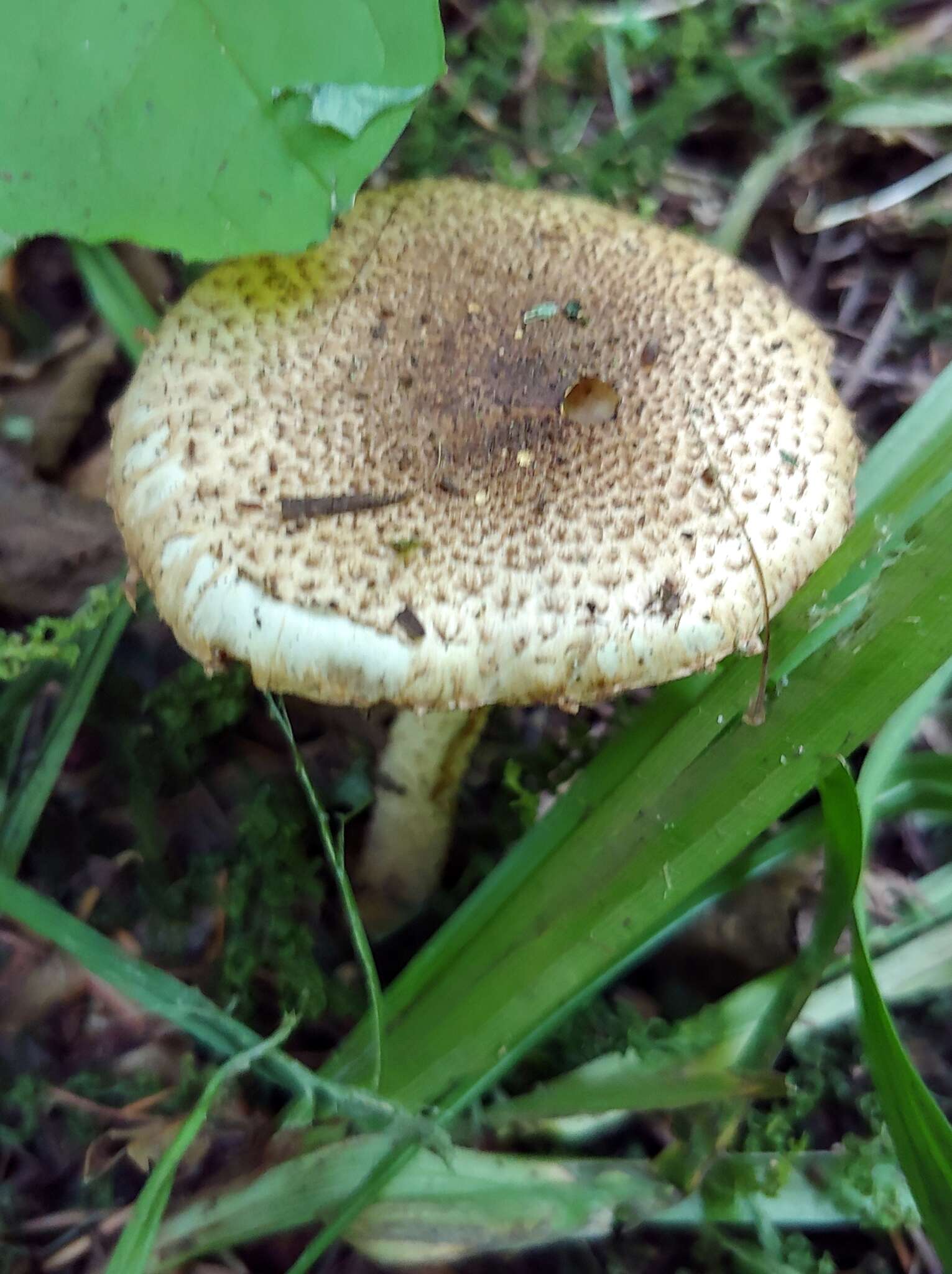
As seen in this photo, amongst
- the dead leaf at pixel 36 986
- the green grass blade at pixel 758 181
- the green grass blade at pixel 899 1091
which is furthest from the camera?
the green grass blade at pixel 758 181

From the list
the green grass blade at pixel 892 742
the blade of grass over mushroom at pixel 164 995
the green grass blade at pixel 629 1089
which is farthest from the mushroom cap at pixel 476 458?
the green grass blade at pixel 629 1089

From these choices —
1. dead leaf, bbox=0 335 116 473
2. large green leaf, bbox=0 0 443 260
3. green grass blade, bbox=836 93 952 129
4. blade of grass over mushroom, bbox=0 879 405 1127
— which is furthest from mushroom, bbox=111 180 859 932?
green grass blade, bbox=836 93 952 129

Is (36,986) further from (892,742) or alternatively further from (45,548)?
(892,742)

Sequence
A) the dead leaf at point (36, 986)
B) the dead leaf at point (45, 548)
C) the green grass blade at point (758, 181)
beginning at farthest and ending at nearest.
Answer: the green grass blade at point (758, 181), the dead leaf at point (45, 548), the dead leaf at point (36, 986)

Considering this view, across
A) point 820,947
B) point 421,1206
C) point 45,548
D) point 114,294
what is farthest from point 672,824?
point 45,548

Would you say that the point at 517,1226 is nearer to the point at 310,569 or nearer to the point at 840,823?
the point at 840,823

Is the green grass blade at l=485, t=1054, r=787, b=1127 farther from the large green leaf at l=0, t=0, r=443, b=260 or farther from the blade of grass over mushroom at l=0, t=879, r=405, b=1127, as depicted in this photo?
the large green leaf at l=0, t=0, r=443, b=260

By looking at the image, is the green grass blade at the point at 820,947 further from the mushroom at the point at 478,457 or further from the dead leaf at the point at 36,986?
the dead leaf at the point at 36,986
